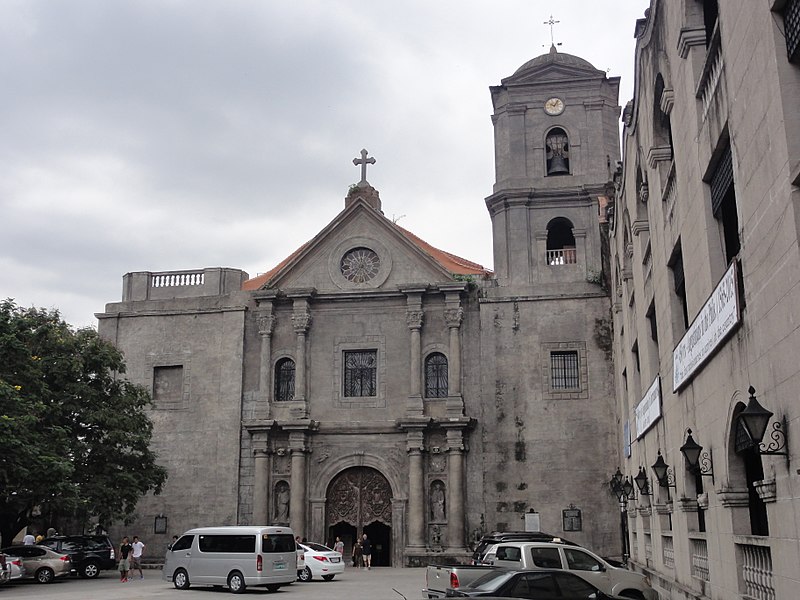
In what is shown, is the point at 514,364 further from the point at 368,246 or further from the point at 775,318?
the point at 775,318

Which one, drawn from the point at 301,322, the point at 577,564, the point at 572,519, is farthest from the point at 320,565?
the point at 577,564

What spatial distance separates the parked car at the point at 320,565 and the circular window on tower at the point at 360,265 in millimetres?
11382

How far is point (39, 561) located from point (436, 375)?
48.6 feet

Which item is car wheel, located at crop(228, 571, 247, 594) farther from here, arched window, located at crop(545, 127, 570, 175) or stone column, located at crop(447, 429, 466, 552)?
arched window, located at crop(545, 127, 570, 175)

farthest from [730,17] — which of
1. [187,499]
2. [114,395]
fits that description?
[187,499]

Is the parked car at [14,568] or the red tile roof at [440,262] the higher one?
the red tile roof at [440,262]

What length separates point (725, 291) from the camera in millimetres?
10625

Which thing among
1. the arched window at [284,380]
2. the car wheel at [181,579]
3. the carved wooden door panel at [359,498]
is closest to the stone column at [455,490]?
the carved wooden door panel at [359,498]

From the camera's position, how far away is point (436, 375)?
3316cm

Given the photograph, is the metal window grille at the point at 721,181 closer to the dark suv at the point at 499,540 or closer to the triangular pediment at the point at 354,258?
the dark suv at the point at 499,540

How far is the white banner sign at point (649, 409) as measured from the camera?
17.6 meters

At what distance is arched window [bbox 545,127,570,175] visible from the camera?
3431 centimetres

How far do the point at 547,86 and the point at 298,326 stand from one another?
13.6 m

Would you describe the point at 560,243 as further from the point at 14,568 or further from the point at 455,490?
the point at 14,568
